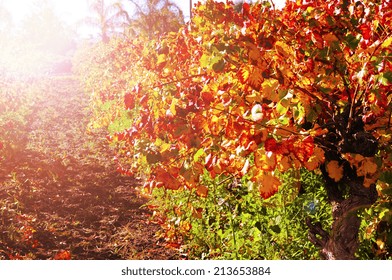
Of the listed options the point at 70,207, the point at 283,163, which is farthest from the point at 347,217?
the point at 70,207

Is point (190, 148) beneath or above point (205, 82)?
beneath

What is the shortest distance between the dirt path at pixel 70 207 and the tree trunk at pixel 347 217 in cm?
179

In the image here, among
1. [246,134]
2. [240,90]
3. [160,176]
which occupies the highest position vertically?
[240,90]

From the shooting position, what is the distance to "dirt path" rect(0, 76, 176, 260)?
429 cm

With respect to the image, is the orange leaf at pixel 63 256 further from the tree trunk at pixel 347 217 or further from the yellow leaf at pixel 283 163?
the yellow leaf at pixel 283 163

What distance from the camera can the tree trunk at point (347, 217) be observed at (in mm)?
2629

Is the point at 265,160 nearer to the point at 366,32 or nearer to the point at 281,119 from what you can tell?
the point at 281,119

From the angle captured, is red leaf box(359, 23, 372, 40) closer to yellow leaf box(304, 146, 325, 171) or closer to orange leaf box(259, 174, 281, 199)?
yellow leaf box(304, 146, 325, 171)

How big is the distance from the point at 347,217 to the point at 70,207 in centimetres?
375

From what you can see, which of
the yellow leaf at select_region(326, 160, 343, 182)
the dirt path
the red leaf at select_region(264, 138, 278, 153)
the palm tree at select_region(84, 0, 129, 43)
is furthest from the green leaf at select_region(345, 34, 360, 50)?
the palm tree at select_region(84, 0, 129, 43)

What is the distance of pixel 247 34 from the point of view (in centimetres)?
232

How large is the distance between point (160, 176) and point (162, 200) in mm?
2637

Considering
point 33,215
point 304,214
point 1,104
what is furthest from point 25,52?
point 304,214

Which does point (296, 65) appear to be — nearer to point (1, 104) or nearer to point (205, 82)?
point (205, 82)
